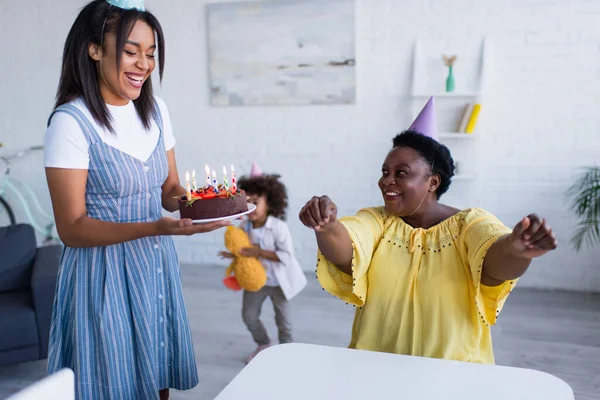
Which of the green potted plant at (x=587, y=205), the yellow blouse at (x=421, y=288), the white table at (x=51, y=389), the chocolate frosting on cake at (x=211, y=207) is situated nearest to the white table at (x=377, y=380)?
the yellow blouse at (x=421, y=288)

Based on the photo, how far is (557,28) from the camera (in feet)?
11.0

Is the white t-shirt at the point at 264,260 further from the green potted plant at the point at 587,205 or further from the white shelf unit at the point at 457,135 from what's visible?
the green potted plant at the point at 587,205

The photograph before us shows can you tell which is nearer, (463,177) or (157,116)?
(157,116)

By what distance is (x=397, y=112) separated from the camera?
12.3ft

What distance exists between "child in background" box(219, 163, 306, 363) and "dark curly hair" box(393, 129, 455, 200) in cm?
119

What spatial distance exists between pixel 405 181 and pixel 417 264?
0.21 metres

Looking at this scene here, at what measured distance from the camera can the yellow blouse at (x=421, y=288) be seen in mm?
1306

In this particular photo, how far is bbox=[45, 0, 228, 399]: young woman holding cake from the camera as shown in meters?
1.38

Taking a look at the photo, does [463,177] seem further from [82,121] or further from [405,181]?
[82,121]

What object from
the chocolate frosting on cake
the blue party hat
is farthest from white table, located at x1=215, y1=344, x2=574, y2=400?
the blue party hat

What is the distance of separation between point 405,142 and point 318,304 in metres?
2.15

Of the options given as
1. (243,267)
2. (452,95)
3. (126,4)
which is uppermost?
(126,4)

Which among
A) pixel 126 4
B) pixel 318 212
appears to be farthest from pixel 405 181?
pixel 126 4

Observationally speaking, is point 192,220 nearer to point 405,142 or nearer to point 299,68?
point 405,142
